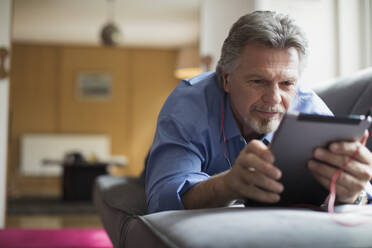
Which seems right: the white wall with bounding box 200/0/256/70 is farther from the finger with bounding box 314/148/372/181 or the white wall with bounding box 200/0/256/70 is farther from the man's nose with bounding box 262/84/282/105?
the finger with bounding box 314/148/372/181

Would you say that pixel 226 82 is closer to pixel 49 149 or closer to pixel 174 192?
pixel 174 192

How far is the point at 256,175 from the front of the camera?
0.85 metres

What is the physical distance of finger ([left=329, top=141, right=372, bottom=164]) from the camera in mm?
837

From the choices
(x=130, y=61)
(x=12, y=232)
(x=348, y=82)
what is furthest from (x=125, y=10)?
(x=348, y=82)

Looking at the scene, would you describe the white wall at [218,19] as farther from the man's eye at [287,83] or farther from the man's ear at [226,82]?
the man's eye at [287,83]

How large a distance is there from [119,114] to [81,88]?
3.15 ft

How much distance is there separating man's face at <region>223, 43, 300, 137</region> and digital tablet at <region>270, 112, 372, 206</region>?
Answer: 0.31 m

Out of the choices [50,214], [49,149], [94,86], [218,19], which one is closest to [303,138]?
[218,19]

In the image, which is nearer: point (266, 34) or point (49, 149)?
point (266, 34)

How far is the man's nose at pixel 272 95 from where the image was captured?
3.82 ft

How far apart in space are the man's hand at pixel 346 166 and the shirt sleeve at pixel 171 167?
31cm

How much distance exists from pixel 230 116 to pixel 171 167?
0.95ft

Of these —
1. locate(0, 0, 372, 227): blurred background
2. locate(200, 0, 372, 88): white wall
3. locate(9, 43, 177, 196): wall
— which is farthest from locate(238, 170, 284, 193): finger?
locate(9, 43, 177, 196): wall

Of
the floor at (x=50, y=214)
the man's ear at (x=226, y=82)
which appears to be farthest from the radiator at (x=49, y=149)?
the man's ear at (x=226, y=82)
